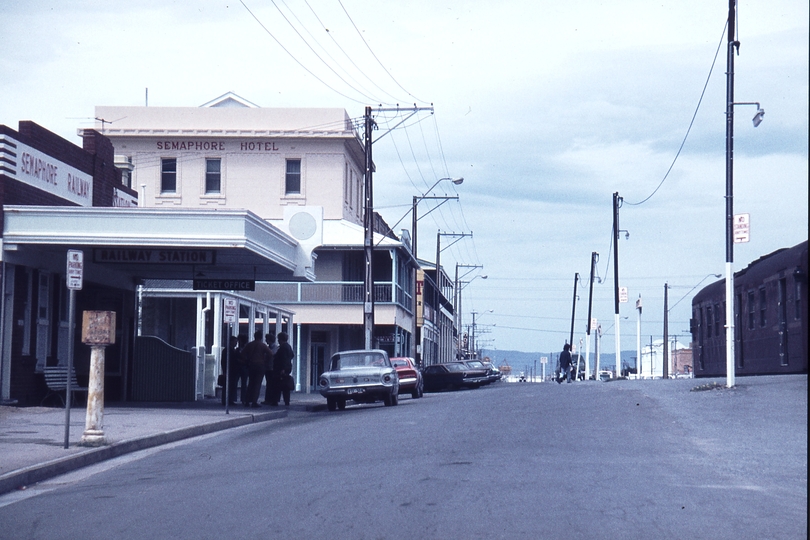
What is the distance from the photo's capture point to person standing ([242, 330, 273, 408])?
953 inches

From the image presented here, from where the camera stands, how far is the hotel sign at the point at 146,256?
23.2m

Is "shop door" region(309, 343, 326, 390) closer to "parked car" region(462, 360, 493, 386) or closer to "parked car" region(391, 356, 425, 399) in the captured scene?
"parked car" region(462, 360, 493, 386)

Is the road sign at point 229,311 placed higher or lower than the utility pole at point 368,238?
lower

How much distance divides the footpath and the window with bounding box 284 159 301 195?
2226 centimetres

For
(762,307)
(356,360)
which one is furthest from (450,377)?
(762,307)

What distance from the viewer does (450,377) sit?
4781cm

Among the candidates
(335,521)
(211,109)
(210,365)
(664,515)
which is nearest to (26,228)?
(210,365)

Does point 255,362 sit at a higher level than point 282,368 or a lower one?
higher

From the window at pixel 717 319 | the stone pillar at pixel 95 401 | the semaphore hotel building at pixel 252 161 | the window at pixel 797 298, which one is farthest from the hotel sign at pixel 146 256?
the semaphore hotel building at pixel 252 161

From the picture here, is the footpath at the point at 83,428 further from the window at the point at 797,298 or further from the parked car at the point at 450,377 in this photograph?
the parked car at the point at 450,377

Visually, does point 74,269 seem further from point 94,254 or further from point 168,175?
point 168,175

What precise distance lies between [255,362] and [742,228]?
11298mm

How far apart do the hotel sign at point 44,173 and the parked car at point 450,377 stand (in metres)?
25.9

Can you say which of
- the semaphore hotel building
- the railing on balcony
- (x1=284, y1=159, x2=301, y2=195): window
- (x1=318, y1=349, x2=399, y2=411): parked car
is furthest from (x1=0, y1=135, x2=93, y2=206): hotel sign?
(x1=284, y1=159, x2=301, y2=195): window
